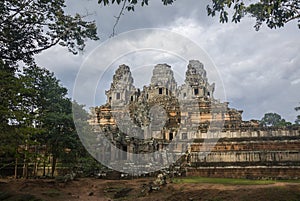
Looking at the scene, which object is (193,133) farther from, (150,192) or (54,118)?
(54,118)

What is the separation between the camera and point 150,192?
46.3ft

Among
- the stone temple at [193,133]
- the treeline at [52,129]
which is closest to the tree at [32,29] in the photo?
the treeline at [52,129]

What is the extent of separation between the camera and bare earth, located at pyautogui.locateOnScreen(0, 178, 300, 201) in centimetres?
969

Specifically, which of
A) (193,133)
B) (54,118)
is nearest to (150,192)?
(193,133)

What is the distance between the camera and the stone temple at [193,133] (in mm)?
15633

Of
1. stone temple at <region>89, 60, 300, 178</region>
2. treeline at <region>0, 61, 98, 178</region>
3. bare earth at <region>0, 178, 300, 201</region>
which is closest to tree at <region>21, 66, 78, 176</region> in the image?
treeline at <region>0, 61, 98, 178</region>

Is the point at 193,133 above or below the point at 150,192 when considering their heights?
above

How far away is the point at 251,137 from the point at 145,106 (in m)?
19.1

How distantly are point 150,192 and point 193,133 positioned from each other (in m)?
7.91

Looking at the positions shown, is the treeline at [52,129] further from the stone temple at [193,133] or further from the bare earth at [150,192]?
the stone temple at [193,133]

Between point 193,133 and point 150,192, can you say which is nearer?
point 150,192

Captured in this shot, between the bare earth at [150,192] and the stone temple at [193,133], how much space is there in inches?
147

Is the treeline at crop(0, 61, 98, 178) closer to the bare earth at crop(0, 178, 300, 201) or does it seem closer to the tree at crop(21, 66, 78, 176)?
the tree at crop(21, 66, 78, 176)

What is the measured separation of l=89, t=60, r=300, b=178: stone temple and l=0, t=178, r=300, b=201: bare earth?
372 cm
